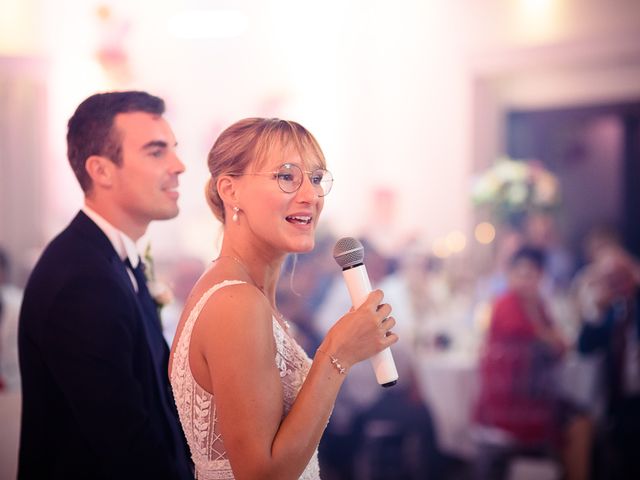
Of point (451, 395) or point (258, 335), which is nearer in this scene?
point (258, 335)

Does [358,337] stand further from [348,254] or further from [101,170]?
[101,170]

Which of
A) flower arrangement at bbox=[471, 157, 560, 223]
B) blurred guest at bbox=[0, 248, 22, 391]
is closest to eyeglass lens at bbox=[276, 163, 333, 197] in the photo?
blurred guest at bbox=[0, 248, 22, 391]

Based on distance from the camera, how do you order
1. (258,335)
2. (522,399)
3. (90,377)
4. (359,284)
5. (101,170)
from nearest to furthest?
(258,335) < (359,284) < (90,377) < (101,170) < (522,399)

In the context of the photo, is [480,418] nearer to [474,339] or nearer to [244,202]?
[474,339]

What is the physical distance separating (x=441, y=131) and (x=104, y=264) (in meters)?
5.95

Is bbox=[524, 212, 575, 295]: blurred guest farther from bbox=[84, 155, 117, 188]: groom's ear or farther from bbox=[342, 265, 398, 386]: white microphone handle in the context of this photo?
bbox=[342, 265, 398, 386]: white microphone handle

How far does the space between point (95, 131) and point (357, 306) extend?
2.66ft

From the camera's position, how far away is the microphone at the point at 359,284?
1.38 meters

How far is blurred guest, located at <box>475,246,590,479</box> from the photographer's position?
4.05 metres

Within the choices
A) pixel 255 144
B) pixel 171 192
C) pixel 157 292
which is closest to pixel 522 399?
pixel 157 292

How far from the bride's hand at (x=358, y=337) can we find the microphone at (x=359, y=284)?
3cm

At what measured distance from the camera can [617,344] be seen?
4.59 meters

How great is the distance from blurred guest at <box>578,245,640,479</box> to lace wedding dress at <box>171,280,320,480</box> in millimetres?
3550

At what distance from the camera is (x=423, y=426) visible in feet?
14.7
